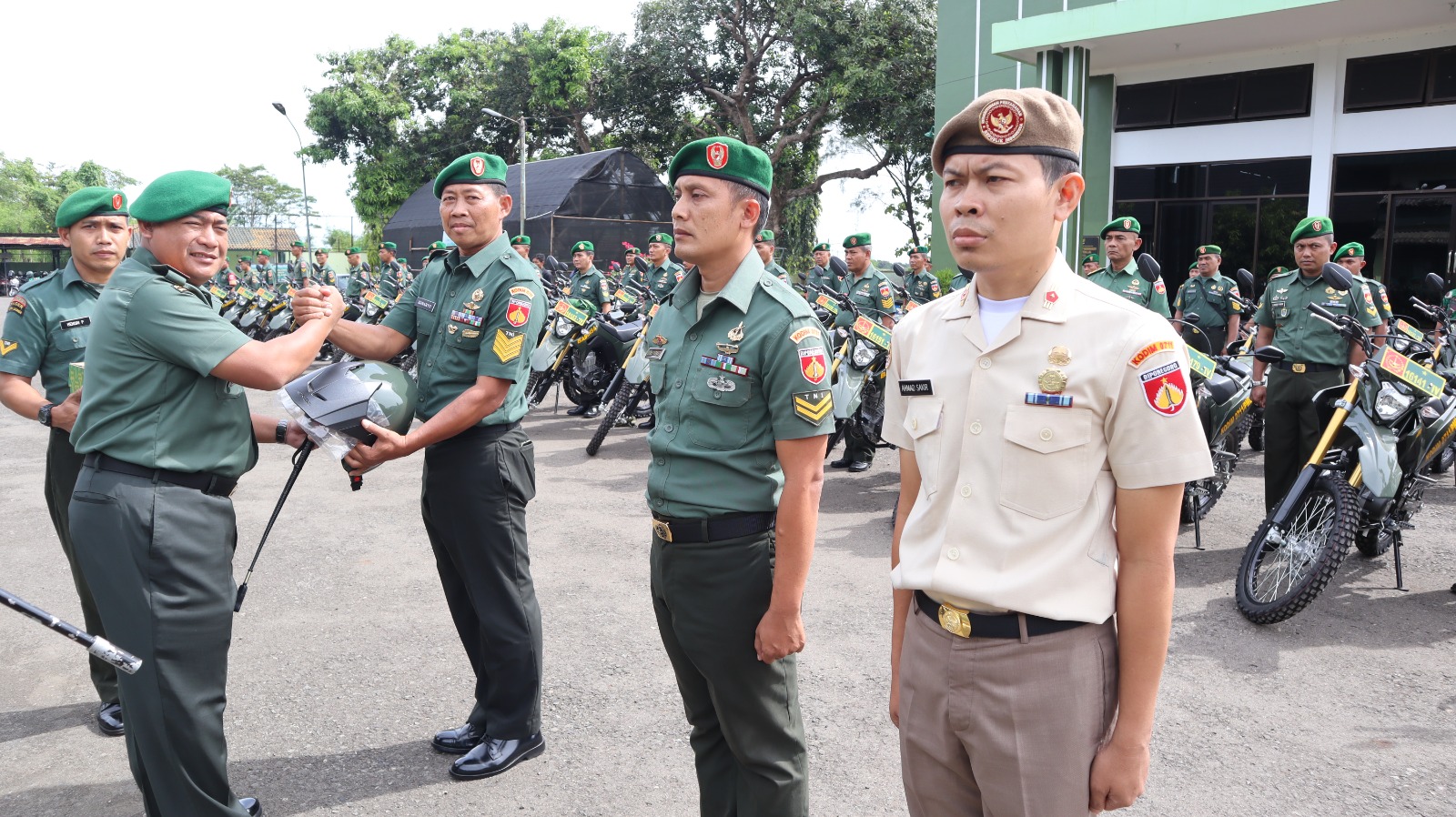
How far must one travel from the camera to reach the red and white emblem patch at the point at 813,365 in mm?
2207

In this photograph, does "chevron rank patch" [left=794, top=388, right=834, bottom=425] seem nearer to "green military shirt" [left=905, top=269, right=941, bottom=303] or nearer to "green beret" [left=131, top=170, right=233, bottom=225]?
"green beret" [left=131, top=170, right=233, bottom=225]

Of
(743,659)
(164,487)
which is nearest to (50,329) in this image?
(164,487)

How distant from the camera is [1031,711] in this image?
1524mm

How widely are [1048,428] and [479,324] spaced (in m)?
2.05

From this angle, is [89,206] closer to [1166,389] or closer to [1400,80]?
[1166,389]

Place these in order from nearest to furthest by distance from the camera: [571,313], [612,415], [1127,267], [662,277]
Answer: [1127,267]
[612,415]
[571,313]
[662,277]

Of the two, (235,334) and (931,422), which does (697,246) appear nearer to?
(931,422)

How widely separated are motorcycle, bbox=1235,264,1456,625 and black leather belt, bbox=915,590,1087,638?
3262mm

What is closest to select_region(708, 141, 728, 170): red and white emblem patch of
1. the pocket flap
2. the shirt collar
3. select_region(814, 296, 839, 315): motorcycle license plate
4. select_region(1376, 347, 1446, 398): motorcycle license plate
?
the shirt collar

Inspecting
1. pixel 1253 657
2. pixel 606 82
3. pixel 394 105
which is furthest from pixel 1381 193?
pixel 394 105

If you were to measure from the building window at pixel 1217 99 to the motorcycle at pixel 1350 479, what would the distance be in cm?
1286

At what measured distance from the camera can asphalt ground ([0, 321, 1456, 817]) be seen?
297 centimetres

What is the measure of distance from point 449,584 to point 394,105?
3505 cm

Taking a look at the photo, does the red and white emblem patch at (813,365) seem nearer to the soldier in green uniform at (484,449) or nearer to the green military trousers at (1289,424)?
the soldier in green uniform at (484,449)
